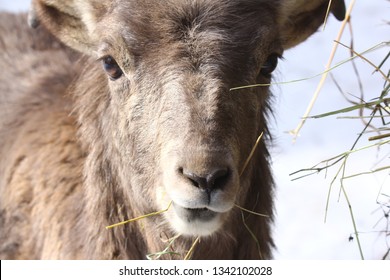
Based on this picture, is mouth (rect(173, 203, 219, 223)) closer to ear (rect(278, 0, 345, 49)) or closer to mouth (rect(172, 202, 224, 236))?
mouth (rect(172, 202, 224, 236))

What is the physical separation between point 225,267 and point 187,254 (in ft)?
1.45

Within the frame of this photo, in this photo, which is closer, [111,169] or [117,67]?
[117,67]


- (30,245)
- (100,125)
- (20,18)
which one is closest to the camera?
(100,125)

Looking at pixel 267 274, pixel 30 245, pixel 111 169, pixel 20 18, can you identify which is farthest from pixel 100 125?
pixel 20 18

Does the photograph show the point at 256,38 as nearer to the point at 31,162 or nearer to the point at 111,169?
the point at 111,169

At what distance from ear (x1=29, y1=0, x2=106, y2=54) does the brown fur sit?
0.04 ft

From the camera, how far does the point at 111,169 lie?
21.7ft

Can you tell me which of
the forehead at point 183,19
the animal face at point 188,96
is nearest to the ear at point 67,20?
the animal face at point 188,96

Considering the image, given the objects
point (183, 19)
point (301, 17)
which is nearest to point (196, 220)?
point (183, 19)

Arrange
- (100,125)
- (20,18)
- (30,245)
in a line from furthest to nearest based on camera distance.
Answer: (20,18) → (30,245) → (100,125)

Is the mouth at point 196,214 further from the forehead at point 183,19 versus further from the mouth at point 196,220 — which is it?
the forehead at point 183,19

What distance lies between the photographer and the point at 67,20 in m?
6.88

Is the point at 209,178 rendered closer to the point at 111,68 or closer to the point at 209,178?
the point at 209,178

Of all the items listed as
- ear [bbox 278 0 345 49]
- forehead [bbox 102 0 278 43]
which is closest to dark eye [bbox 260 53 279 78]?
forehead [bbox 102 0 278 43]
